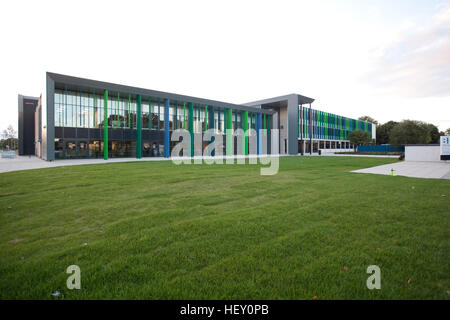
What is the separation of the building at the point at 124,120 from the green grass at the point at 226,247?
27807 mm

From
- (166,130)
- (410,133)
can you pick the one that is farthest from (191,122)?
(410,133)

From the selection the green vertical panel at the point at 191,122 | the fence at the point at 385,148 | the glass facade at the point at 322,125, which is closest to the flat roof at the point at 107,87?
the green vertical panel at the point at 191,122

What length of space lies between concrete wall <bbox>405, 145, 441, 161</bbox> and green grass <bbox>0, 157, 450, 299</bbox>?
100ft

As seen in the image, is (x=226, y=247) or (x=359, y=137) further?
(x=359, y=137)

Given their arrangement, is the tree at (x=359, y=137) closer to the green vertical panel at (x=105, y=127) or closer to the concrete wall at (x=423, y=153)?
the concrete wall at (x=423, y=153)

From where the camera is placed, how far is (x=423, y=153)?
103ft

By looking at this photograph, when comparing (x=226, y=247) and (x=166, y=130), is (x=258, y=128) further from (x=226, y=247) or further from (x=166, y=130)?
(x=226, y=247)

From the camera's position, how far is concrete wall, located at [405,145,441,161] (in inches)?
1216

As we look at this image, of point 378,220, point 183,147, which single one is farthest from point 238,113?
point 378,220

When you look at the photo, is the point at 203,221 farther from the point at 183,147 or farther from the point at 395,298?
the point at 183,147

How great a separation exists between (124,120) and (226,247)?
3680 centimetres

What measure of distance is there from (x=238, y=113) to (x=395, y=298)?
162 ft

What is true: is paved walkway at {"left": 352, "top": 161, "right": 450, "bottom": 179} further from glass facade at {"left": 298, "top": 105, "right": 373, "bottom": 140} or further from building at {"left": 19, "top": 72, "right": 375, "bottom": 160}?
glass facade at {"left": 298, "top": 105, "right": 373, "bottom": 140}

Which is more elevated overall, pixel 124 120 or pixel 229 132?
→ pixel 124 120
